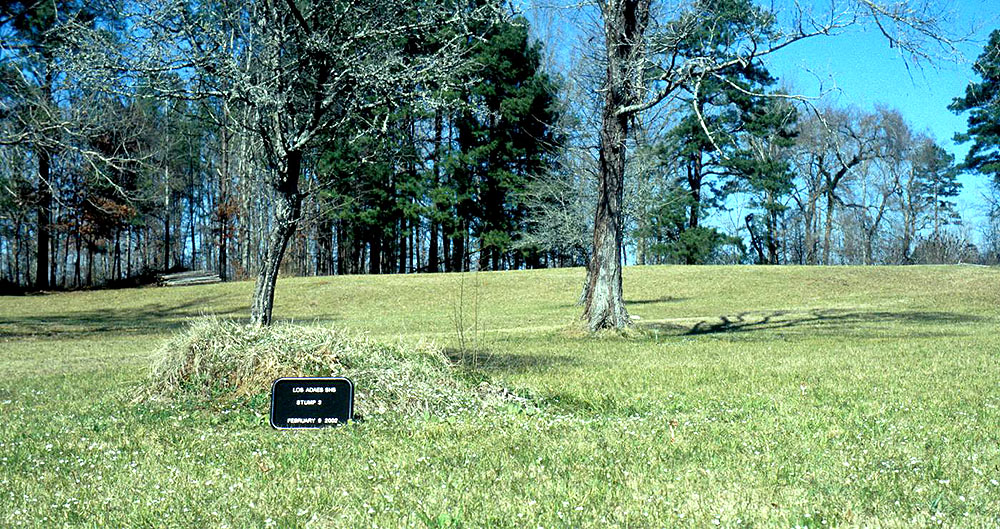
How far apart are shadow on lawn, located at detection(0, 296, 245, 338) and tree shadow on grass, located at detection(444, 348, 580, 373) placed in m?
7.89

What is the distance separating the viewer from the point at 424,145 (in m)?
45.2

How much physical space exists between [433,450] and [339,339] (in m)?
2.81

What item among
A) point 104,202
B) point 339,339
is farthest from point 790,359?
point 104,202

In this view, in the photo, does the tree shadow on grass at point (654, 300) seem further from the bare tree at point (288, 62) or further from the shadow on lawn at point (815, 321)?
the bare tree at point (288, 62)

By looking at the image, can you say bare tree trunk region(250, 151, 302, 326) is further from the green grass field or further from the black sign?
the black sign

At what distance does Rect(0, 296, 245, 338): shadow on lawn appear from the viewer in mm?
20744

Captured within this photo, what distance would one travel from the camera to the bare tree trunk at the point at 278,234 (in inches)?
426

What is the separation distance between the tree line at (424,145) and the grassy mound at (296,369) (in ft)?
11.3

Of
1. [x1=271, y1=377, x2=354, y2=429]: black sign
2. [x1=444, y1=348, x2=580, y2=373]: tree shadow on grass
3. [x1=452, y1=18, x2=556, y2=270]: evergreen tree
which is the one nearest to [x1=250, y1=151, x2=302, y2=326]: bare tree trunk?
[x1=444, y1=348, x2=580, y2=373]: tree shadow on grass

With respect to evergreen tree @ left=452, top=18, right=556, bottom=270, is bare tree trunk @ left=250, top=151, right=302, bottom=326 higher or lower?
lower

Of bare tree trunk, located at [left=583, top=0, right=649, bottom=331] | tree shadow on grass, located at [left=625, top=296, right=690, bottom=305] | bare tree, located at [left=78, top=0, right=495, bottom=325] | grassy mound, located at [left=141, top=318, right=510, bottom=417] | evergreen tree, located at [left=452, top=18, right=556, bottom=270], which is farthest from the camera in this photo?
evergreen tree, located at [left=452, top=18, right=556, bottom=270]

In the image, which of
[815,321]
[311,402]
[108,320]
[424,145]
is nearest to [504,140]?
[424,145]

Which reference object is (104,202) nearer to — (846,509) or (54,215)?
(54,215)

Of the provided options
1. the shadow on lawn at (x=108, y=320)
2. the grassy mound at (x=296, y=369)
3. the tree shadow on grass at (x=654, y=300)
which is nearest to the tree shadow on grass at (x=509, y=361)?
the grassy mound at (x=296, y=369)
